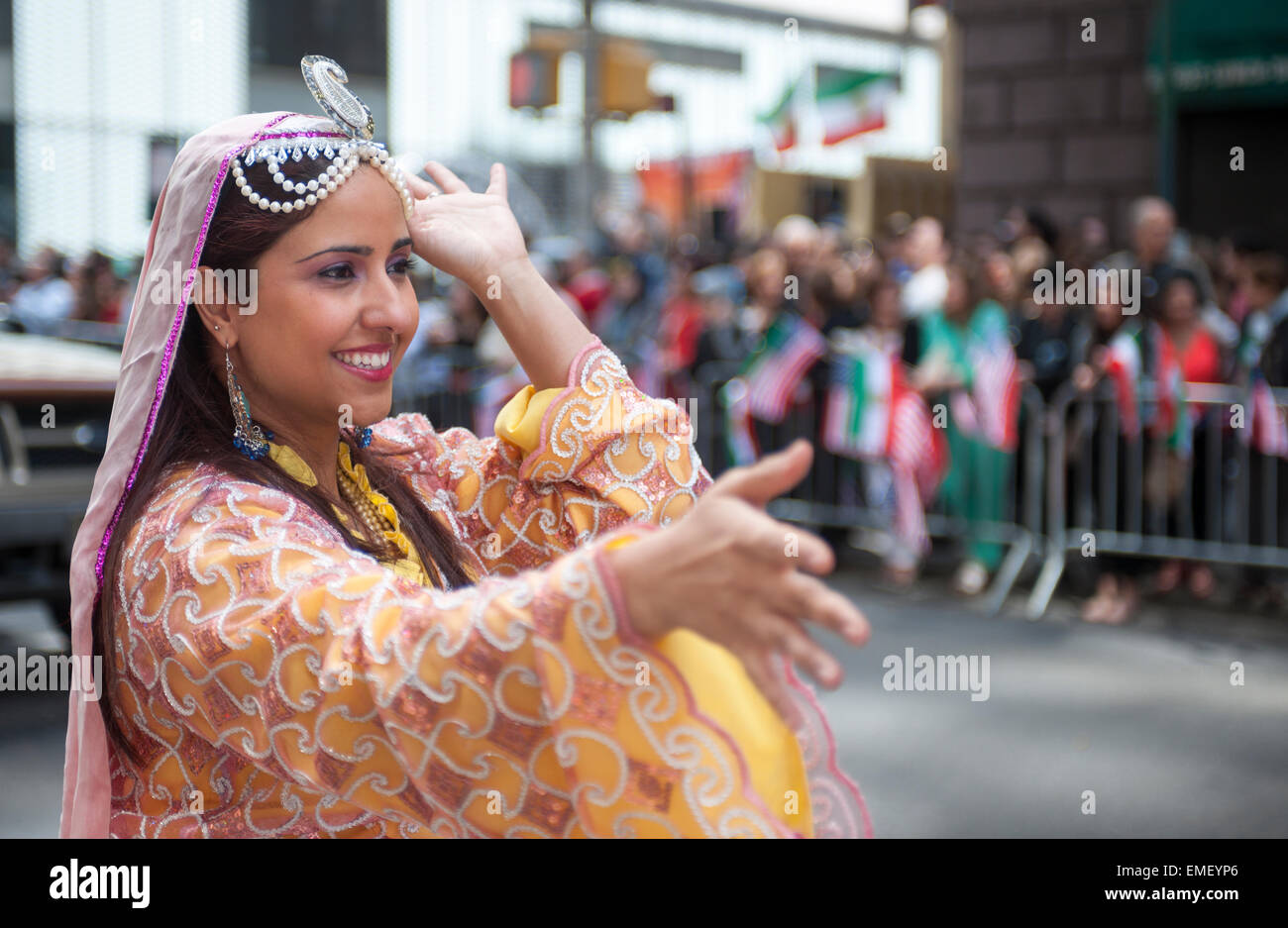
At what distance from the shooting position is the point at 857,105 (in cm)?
1661

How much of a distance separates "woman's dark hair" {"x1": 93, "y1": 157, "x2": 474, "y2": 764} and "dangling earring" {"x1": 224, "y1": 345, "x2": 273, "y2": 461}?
12mm

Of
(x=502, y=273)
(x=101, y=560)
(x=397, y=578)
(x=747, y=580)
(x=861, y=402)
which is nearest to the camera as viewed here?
(x=747, y=580)

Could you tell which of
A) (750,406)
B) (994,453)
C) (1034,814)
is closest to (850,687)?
(1034,814)

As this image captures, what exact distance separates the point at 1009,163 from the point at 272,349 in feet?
43.3

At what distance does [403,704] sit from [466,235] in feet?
3.07

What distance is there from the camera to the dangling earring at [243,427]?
1964mm

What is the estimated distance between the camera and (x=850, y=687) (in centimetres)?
657

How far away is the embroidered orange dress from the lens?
146 centimetres

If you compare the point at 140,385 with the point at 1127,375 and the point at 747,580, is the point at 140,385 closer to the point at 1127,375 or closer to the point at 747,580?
the point at 747,580

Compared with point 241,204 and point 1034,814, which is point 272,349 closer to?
point 241,204

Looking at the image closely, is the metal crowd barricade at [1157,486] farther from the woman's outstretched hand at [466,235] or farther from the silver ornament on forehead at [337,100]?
the silver ornament on forehead at [337,100]
